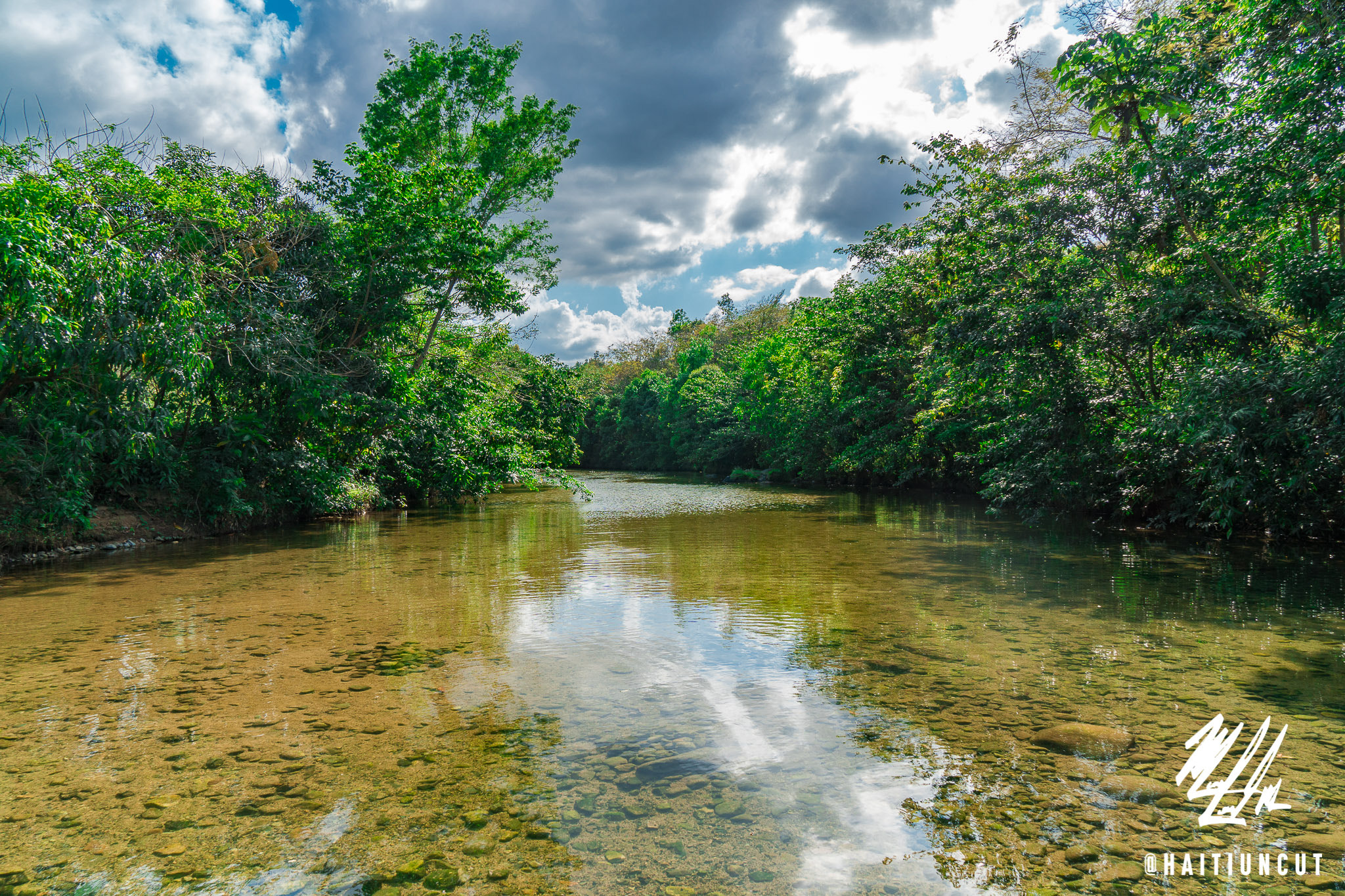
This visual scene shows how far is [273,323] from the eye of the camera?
13.8 m

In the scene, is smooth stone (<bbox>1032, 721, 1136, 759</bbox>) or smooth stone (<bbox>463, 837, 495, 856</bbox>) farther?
smooth stone (<bbox>1032, 721, 1136, 759</bbox>)

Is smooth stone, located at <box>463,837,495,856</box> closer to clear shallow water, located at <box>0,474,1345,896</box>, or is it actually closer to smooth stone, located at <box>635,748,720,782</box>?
clear shallow water, located at <box>0,474,1345,896</box>

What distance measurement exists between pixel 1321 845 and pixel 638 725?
130 inches

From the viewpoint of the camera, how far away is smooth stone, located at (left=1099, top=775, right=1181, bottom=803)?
3416 millimetres

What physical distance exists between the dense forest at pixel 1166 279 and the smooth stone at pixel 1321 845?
7787mm

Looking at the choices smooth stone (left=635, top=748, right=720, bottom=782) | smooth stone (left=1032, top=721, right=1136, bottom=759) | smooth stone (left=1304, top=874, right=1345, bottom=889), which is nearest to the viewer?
smooth stone (left=1304, top=874, right=1345, bottom=889)

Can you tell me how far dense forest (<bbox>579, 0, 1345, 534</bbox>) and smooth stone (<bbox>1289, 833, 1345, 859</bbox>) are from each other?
779cm

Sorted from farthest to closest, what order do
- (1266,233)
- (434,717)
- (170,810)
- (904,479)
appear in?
(904,479) → (1266,233) → (434,717) → (170,810)

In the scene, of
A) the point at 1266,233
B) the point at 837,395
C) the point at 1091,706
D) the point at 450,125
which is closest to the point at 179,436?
the point at 450,125

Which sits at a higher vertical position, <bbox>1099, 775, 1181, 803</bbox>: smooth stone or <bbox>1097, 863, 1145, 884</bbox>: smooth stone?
<bbox>1099, 775, 1181, 803</bbox>: smooth stone

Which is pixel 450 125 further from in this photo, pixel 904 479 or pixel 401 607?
pixel 904 479

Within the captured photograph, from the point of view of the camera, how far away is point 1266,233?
11.1 meters

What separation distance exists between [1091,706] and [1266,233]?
1050 cm

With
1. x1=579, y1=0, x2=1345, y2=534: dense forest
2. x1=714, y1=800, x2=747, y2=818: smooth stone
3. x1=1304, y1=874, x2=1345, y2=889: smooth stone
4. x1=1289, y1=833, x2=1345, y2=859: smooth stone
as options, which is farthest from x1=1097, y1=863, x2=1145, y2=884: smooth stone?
x1=579, y1=0, x2=1345, y2=534: dense forest
